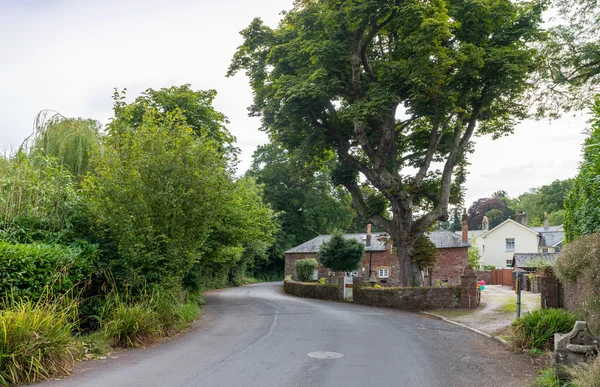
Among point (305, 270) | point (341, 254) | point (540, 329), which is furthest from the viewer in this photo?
point (305, 270)

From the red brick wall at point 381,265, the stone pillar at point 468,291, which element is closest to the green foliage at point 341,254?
the red brick wall at point 381,265

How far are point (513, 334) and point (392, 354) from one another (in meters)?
2.94

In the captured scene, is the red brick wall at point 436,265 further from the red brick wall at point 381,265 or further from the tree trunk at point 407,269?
the tree trunk at point 407,269

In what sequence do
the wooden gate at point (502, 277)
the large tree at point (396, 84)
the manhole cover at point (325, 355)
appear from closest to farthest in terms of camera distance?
the manhole cover at point (325, 355) → the large tree at point (396, 84) → the wooden gate at point (502, 277)

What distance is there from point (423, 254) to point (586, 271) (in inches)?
566

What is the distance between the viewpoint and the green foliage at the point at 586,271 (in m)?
7.81

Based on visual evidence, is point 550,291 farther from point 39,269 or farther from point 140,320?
point 39,269

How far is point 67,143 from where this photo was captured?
52.3 ft

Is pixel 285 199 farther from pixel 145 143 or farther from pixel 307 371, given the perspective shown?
pixel 307 371

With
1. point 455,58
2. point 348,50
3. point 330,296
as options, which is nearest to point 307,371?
point 455,58

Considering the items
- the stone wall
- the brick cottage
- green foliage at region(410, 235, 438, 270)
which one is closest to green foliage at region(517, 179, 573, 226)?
the brick cottage

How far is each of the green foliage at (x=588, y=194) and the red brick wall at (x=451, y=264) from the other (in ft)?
97.6

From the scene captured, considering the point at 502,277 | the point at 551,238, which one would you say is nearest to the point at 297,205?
the point at 502,277

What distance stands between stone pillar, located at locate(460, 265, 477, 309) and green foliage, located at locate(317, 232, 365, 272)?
1571cm
